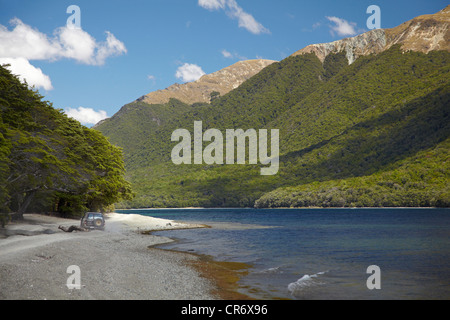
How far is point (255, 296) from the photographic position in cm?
1752

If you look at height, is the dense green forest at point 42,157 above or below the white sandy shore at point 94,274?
above

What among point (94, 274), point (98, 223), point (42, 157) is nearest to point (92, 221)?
point (98, 223)

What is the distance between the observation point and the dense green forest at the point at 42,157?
36.5 metres

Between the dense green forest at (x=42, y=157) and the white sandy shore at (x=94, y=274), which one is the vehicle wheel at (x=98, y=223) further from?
the white sandy shore at (x=94, y=274)

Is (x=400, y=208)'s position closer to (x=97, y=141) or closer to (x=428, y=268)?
(x=97, y=141)

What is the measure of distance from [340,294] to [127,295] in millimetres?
10049

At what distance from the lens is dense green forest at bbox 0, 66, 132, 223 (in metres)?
36.5

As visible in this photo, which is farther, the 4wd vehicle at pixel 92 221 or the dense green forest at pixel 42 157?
the 4wd vehicle at pixel 92 221

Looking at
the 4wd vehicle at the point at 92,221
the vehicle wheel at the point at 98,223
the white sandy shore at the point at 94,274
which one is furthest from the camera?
the vehicle wheel at the point at 98,223

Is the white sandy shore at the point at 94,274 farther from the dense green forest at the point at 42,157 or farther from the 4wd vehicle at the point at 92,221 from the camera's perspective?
the 4wd vehicle at the point at 92,221

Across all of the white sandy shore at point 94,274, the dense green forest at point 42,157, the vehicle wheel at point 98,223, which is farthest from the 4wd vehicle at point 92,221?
the white sandy shore at point 94,274

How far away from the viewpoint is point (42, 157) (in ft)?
128

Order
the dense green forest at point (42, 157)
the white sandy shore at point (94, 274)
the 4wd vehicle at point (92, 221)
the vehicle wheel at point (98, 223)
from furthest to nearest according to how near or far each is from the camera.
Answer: the vehicle wheel at point (98, 223), the 4wd vehicle at point (92, 221), the dense green forest at point (42, 157), the white sandy shore at point (94, 274)

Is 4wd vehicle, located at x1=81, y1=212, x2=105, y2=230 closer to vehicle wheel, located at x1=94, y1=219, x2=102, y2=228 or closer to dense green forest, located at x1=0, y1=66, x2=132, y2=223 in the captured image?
vehicle wheel, located at x1=94, y1=219, x2=102, y2=228
